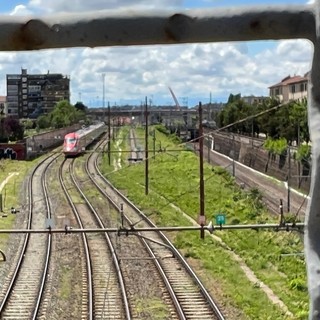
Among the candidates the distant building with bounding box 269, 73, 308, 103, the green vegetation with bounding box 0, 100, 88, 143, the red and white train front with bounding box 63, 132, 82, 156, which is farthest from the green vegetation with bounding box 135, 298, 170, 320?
the green vegetation with bounding box 0, 100, 88, 143

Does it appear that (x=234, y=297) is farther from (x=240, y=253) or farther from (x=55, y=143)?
(x=55, y=143)

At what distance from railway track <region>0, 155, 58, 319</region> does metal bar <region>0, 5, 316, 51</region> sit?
9.98 m

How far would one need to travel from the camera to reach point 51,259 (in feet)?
51.3

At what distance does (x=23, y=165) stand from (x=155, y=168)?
8213 mm

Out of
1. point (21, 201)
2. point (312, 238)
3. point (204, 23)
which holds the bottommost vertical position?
point (21, 201)

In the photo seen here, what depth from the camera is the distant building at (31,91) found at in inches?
4734

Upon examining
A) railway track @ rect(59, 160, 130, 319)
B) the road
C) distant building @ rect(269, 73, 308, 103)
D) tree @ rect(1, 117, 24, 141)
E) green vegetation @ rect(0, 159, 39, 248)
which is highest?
distant building @ rect(269, 73, 308, 103)

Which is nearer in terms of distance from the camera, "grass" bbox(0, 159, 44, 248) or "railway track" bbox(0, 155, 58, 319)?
"railway track" bbox(0, 155, 58, 319)

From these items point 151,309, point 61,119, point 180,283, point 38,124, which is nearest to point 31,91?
point 38,124

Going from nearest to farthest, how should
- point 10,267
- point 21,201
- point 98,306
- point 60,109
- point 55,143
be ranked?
point 98,306, point 10,267, point 21,201, point 55,143, point 60,109

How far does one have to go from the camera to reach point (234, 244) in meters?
17.5

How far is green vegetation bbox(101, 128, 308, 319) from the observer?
1234 cm

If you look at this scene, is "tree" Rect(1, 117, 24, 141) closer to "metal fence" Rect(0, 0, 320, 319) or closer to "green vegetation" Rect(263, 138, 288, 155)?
"green vegetation" Rect(263, 138, 288, 155)

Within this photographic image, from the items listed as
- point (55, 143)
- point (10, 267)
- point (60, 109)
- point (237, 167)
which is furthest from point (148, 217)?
point (60, 109)
